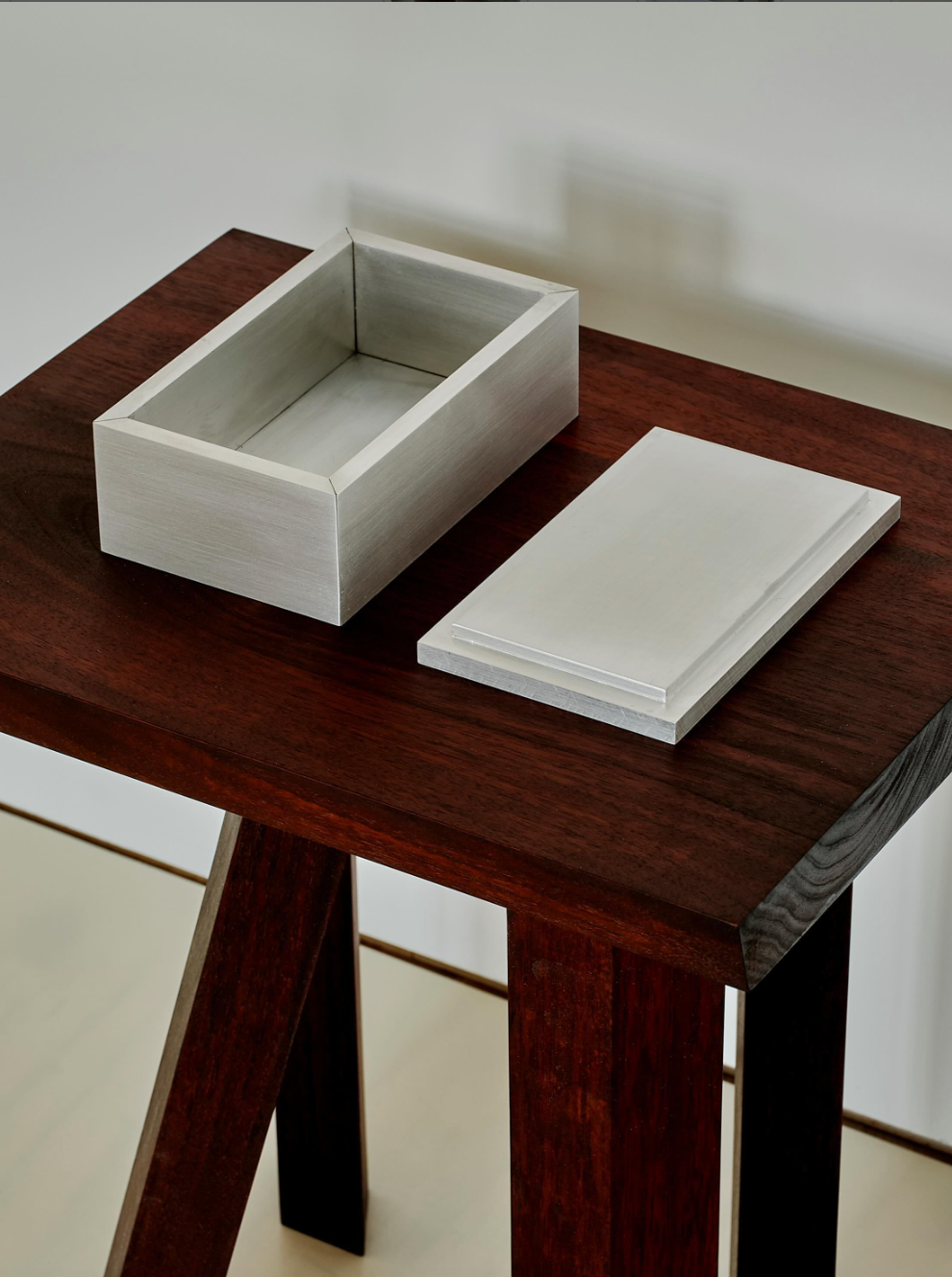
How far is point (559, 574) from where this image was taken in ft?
2.60

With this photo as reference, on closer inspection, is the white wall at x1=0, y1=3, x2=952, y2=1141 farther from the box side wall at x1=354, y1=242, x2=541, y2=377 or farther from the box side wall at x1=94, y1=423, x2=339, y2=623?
the box side wall at x1=94, y1=423, x2=339, y2=623

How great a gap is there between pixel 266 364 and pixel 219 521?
149mm

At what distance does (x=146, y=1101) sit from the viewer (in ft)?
4.51

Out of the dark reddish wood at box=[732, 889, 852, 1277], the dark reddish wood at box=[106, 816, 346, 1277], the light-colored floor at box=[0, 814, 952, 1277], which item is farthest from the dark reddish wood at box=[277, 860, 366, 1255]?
the dark reddish wood at box=[732, 889, 852, 1277]

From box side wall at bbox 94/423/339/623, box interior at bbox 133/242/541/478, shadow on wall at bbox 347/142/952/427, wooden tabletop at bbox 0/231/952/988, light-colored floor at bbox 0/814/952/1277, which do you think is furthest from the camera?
light-colored floor at bbox 0/814/952/1277

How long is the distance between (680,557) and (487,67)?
42cm

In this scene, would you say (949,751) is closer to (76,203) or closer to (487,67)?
(487,67)

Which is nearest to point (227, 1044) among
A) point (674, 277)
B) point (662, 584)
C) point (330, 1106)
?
point (330, 1106)

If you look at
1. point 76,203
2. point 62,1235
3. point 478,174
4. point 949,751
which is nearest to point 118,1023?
point 62,1235

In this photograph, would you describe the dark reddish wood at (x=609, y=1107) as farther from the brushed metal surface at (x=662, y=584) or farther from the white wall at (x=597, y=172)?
the white wall at (x=597, y=172)

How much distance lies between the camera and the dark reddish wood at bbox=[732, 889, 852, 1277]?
944 millimetres

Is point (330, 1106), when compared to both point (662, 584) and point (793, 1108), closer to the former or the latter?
point (793, 1108)

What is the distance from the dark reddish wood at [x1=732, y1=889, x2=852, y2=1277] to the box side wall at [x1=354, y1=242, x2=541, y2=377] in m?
0.35

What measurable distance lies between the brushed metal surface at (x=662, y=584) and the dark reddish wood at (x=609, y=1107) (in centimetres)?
11
